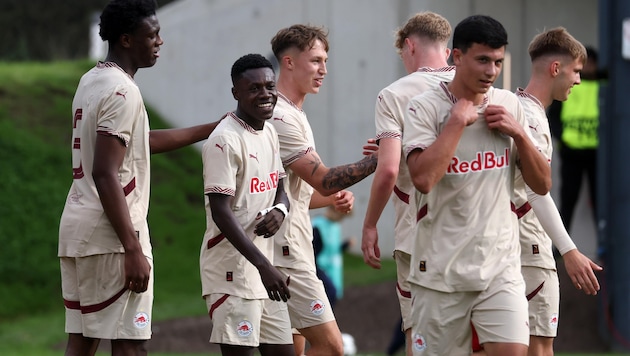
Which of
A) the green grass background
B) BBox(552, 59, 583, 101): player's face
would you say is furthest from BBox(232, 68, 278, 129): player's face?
the green grass background

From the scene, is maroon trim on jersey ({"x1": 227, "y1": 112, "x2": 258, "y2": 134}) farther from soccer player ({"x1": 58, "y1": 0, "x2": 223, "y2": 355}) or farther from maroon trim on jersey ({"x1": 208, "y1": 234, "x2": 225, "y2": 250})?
soccer player ({"x1": 58, "y1": 0, "x2": 223, "y2": 355})

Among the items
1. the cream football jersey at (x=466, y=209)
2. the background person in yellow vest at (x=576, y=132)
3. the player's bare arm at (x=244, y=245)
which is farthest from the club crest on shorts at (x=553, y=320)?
the background person in yellow vest at (x=576, y=132)

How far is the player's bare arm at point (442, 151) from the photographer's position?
557 centimetres

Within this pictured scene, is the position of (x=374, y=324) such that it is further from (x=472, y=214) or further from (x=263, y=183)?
(x=472, y=214)

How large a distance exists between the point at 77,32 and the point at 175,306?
22.6 metres

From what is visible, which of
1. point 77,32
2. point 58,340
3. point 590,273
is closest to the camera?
point 590,273

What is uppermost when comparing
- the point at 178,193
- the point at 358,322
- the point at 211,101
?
the point at 211,101

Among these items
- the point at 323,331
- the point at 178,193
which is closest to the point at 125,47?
the point at 323,331

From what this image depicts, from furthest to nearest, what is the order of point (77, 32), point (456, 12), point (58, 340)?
point (77, 32)
point (456, 12)
point (58, 340)

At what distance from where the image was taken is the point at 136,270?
Result: 5.82 metres

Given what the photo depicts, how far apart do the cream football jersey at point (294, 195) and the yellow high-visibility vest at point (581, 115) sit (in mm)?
8465

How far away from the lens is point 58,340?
567 inches

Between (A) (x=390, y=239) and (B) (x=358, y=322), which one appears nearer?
(B) (x=358, y=322)

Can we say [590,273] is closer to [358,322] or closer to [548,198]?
[548,198]
